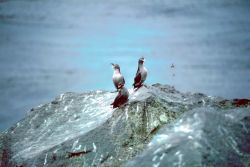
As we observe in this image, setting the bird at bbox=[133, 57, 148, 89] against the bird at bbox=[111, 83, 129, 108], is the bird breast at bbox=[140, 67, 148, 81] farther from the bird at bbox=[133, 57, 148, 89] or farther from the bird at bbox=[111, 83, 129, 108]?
the bird at bbox=[111, 83, 129, 108]

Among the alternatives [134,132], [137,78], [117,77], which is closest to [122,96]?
[134,132]

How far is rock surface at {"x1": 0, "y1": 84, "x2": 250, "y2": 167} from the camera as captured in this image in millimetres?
5602

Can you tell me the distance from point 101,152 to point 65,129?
270 cm

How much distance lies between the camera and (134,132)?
8492mm

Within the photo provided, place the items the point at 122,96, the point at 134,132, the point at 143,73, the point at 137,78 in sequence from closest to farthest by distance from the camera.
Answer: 1. the point at 134,132
2. the point at 122,96
3. the point at 137,78
4. the point at 143,73

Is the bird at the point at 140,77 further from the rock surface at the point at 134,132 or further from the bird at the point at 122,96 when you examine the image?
the bird at the point at 122,96

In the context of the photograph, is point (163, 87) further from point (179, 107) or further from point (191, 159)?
point (191, 159)

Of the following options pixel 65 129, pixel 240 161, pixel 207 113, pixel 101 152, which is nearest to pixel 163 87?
pixel 65 129

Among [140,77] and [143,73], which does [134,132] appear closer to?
[140,77]

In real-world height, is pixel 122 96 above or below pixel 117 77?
below

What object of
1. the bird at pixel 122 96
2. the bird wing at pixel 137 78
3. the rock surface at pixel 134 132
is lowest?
the rock surface at pixel 134 132

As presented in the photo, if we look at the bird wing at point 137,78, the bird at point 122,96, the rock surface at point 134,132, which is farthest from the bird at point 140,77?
the bird at point 122,96

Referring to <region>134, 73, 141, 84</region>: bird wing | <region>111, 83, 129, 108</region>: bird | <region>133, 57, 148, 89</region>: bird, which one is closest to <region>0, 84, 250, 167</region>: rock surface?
<region>111, 83, 129, 108</region>: bird

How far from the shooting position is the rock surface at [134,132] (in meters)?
5.60
